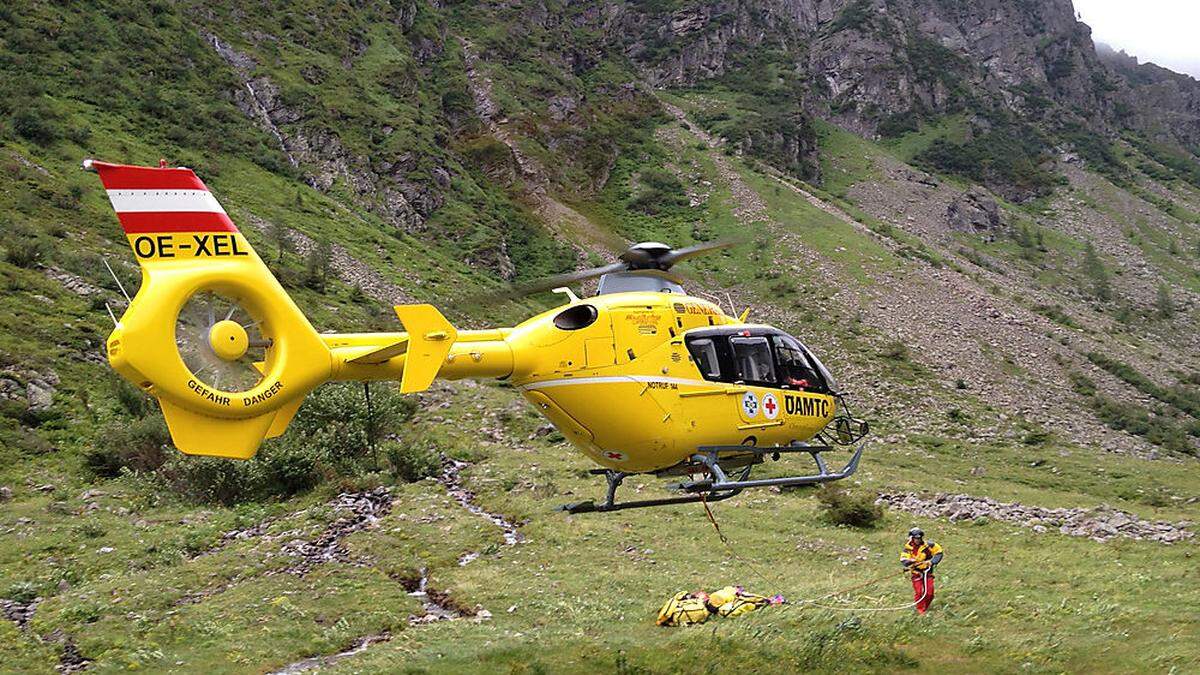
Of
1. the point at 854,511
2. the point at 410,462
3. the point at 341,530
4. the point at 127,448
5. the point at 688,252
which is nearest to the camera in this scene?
the point at 688,252

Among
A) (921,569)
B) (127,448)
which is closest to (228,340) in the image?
(921,569)

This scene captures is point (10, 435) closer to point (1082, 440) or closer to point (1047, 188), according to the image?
point (1082, 440)

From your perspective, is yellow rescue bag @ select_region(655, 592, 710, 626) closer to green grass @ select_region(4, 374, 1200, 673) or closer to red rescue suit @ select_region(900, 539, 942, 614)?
green grass @ select_region(4, 374, 1200, 673)

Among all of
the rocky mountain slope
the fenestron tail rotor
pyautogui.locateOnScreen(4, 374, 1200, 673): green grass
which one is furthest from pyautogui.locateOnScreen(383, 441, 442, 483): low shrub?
the fenestron tail rotor

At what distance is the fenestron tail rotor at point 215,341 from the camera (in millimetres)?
8117

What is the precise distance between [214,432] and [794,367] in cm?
846

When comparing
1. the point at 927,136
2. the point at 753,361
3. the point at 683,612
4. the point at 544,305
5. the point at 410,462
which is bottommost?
the point at 410,462

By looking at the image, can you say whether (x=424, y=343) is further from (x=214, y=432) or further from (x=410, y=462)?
(x=410, y=462)

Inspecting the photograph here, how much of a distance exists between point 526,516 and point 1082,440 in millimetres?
32503

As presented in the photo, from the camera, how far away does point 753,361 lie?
1200 cm

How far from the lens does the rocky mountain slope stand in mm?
14703

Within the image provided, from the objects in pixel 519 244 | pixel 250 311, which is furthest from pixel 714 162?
pixel 250 311

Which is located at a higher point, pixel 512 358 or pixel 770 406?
pixel 512 358

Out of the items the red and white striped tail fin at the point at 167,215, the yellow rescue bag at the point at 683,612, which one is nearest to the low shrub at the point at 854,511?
the yellow rescue bag at the point at 683,612
